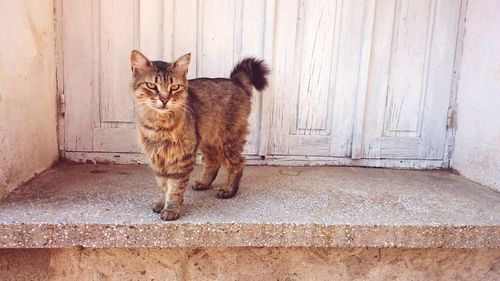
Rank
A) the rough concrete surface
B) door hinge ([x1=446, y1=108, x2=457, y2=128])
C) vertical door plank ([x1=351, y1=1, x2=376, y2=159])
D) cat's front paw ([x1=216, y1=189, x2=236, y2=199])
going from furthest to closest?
door hinge ([x1=446, y1=108, x2=457, y2=128]) < vertical door plank ([x1=351, y1=1, x2=376, y2=159]) < cat's front paw ([x1=216, y1=189, x2=236, y2=199]) < the rough concrete surface

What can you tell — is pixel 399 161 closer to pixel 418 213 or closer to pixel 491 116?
pixel 491 116

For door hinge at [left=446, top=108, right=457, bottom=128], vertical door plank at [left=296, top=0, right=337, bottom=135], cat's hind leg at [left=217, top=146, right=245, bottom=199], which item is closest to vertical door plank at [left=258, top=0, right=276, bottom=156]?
vertical door plank at [left=296, top=0, right=337, bottom=135]

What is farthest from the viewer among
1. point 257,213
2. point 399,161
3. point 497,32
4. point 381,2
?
point 399,161

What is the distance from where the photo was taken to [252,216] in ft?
6.89

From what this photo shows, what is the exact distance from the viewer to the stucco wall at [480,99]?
270cm

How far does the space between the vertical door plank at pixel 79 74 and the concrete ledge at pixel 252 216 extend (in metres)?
0.33

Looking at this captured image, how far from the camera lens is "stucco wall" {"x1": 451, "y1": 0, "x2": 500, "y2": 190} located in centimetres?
270

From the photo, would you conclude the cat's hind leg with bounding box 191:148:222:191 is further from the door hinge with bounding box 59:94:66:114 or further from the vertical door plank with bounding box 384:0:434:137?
the vertical door plank with bounding box 384:0:434:137

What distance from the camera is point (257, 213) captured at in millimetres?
2148

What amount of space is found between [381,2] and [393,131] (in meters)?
0.95

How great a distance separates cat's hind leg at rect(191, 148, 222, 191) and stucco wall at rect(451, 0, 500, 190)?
181 cm

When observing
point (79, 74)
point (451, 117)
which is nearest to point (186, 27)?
point (79, 74)

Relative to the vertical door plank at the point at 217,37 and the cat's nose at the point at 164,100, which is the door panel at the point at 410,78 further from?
the cat's nose at the point at 164,100

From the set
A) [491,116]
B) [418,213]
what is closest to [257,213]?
[418,213]
